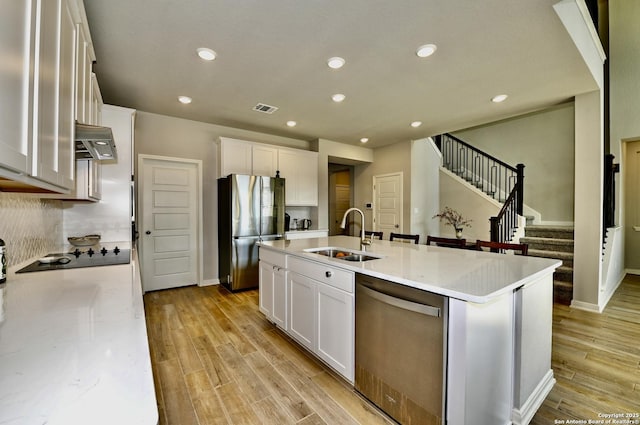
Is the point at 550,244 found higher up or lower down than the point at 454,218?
lower down

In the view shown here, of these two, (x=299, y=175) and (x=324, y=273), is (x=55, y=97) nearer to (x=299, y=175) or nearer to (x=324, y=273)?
(x=324, y=273)

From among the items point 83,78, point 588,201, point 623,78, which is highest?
point 623,78

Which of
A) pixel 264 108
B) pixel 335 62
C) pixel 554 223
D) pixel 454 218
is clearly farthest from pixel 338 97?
pixel 554 223

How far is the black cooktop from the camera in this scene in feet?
5.92

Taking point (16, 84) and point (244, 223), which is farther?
point (244, 223)

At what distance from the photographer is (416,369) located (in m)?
1.51

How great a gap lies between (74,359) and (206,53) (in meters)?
2.59

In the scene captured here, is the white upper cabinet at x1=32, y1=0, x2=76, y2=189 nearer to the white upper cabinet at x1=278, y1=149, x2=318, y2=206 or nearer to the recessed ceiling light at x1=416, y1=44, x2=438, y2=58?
the recessed ceiling light at x1=416, y1=44, x2=438, y2=58

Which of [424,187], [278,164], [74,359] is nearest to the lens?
[74,359]

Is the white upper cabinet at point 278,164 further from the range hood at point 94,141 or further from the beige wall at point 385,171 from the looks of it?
the range hood at point 94,141

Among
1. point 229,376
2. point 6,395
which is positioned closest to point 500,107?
point 229,376

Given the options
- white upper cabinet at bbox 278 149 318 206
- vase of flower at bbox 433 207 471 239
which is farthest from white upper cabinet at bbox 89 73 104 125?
vase of flower at bbox 433 207 471 239

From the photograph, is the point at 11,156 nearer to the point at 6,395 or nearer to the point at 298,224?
the point at 6,395

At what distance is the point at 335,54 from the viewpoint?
2545 millimetres
